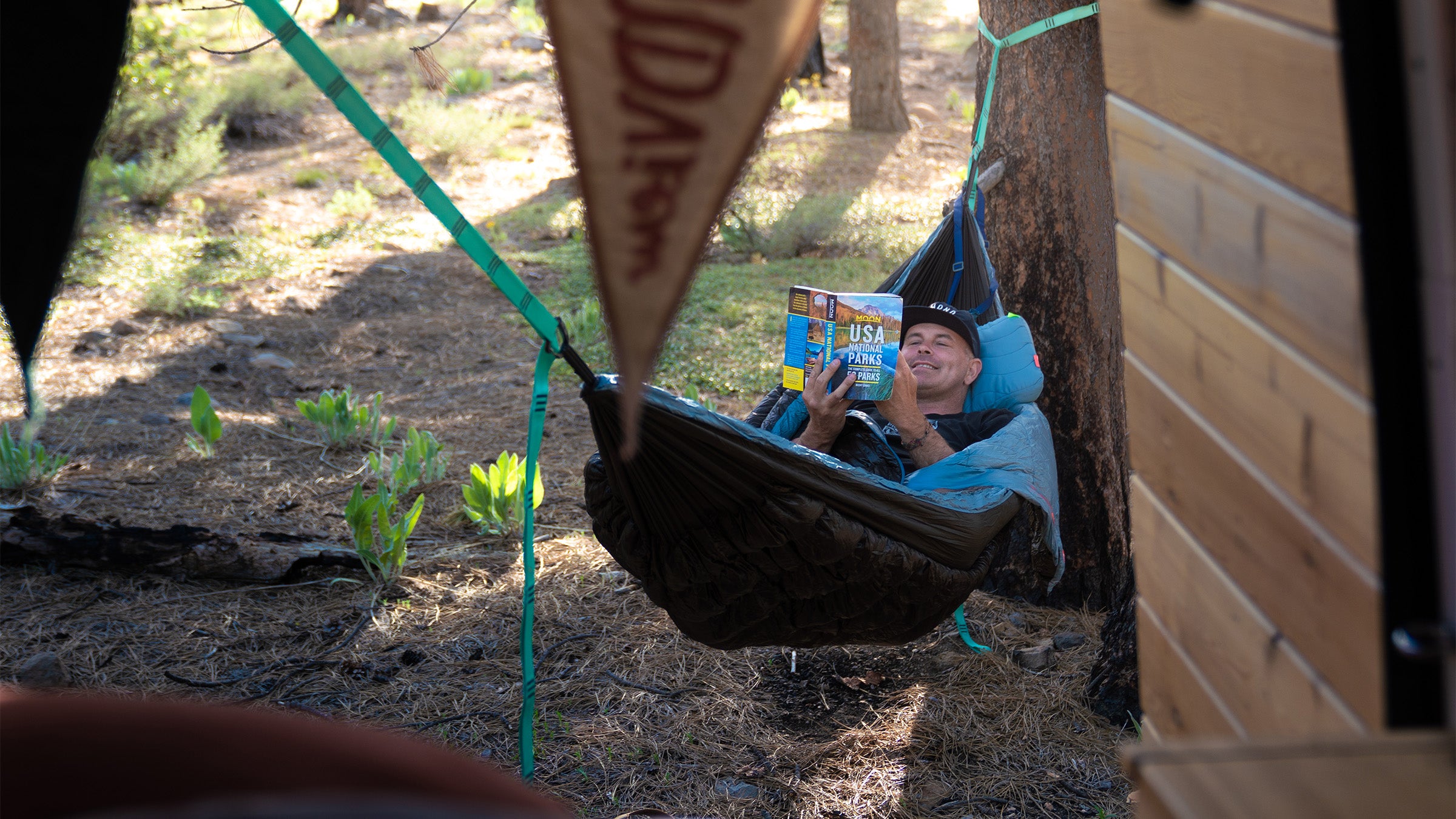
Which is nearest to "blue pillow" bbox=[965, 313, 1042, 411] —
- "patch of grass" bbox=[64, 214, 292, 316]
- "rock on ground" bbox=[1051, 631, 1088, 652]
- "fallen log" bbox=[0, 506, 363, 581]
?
"rock on ground" bbox=[1051, 631, 1088, 652]

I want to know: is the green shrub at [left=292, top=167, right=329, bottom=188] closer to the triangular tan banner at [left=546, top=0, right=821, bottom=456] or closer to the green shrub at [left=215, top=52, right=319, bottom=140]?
the green shrub at [left=215, top=52, right=319, bottom=140]

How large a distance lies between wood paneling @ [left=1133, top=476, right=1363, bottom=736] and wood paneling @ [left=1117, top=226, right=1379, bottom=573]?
134mm

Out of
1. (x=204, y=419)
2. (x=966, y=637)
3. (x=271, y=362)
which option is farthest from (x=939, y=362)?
(x=271, y=362)

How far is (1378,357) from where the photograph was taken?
659 mm

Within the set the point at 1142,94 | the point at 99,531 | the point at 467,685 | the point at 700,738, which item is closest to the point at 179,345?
the point at 99,531

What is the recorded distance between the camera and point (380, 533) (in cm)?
251

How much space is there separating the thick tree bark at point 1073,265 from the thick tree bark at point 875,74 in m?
5.51

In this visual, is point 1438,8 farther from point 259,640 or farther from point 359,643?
point 259,640

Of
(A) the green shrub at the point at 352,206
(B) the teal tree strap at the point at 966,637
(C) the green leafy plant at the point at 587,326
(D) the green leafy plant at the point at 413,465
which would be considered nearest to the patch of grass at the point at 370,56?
(A) the green shrub at the point at 352,206

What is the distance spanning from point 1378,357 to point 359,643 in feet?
7.30

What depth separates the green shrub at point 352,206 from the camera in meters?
6.15

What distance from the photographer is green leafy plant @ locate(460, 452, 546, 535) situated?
2.71 metres

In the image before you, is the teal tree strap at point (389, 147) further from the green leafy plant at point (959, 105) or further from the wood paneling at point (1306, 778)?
the green leafy plant at point (959, 105)

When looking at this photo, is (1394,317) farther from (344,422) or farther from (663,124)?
(344,422)
